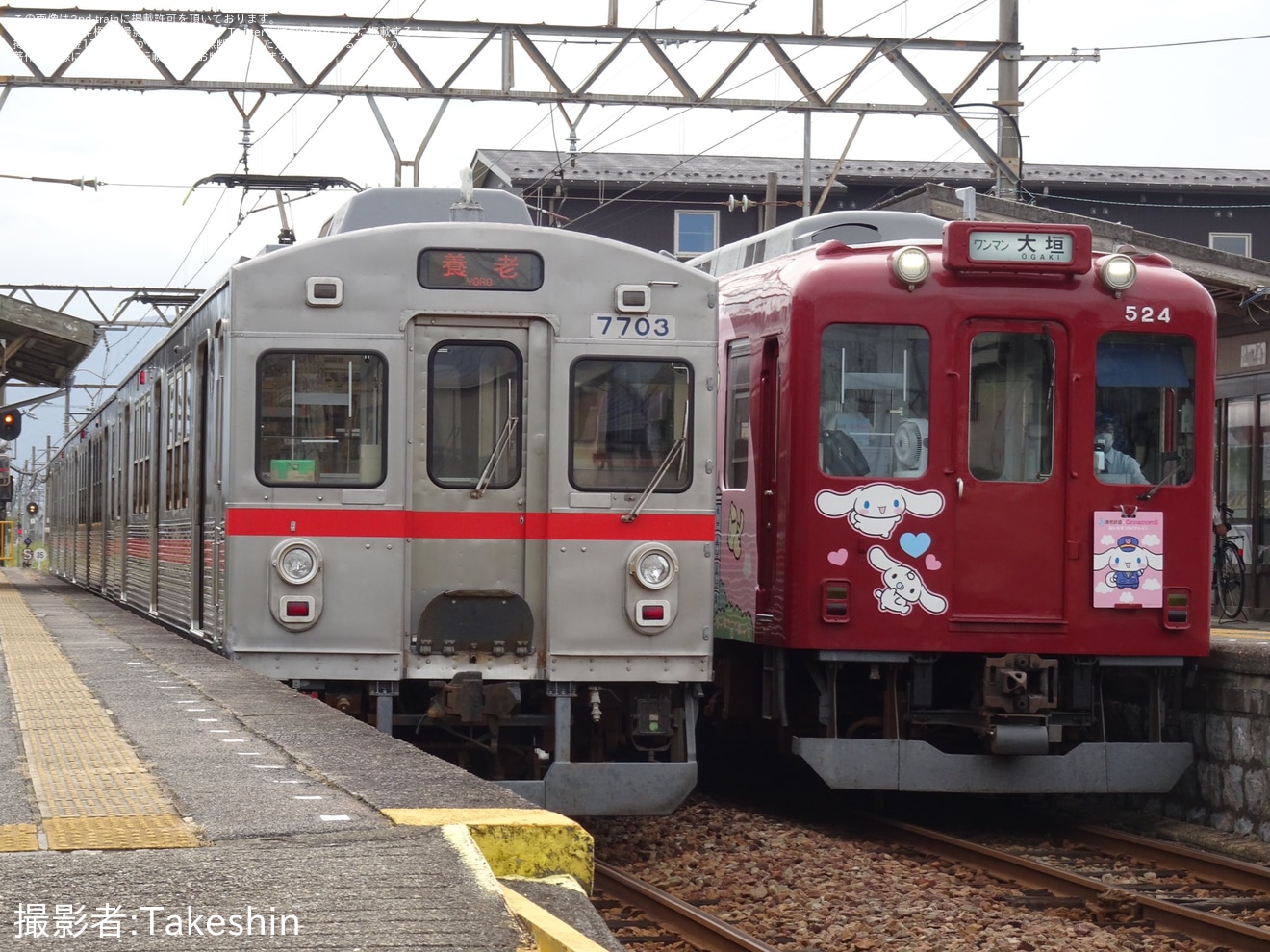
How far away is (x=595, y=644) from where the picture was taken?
8.62 meters

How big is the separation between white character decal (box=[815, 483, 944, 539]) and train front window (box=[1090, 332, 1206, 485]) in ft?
3.38

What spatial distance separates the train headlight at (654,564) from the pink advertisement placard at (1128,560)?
98.2 inches

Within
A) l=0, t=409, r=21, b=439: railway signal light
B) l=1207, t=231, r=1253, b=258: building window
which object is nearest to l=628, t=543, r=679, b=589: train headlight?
l=0, t=409, r=21, b=439: railway signal light

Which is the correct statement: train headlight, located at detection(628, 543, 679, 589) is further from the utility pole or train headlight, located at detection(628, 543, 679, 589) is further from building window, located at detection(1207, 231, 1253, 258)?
building window, located at detection(1207, 231, 1253, 258)

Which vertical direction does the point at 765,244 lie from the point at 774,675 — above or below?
above

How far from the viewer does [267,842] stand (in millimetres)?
4555

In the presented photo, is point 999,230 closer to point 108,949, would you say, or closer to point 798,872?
point 798,872

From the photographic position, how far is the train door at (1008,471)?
9.55 metres

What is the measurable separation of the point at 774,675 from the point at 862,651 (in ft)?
2.34

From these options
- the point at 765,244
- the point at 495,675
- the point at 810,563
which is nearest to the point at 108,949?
the point at 495,675

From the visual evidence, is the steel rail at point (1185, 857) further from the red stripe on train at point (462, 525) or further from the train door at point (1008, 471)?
the red stripe on train at point (462, 525)

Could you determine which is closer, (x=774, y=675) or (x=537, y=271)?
(x=537, y=271)

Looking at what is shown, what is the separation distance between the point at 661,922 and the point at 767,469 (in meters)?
3.38

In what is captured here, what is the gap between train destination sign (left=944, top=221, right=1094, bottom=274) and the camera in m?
9.56
